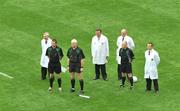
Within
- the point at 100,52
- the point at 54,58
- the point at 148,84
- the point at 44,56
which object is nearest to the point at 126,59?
the point at 148,84

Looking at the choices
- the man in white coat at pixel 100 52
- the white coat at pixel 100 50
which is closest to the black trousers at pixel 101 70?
the man in white coat at pixel 100 52

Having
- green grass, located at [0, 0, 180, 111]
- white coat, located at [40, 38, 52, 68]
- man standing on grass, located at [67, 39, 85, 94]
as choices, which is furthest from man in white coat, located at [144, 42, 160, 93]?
white coat, located at [40, 38, 52, 68]

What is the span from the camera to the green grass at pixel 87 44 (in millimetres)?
24688

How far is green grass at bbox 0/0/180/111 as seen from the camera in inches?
972

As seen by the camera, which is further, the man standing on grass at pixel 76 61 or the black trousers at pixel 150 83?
the black trousers at pixel 150 83

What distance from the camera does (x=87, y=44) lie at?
3114cm

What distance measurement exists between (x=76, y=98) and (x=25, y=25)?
984cm

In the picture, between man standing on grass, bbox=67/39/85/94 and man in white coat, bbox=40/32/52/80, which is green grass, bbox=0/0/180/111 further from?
man standing on grass, bbox=67/39/85/94

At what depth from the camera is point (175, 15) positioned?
34281 mm

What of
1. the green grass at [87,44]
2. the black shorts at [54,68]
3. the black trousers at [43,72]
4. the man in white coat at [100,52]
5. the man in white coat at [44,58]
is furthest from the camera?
the black trousers at [43,72]

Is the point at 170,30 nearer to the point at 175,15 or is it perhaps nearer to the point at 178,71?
the point at 175,15

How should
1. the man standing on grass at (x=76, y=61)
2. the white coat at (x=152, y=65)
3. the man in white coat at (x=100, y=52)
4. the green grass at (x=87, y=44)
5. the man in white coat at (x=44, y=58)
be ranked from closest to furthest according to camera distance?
the green grass at (x=87, y=44), the man standing on grass at (x=76, y=61), the white coat at (x=152, y=65), the man in white coat at (x=100, y=52), the man in white coat at (x=44, y=58)

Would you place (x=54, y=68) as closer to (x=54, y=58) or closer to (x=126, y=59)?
(x=54, y=58)

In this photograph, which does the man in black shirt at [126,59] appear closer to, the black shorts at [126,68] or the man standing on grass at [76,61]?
the black shorts at [126,68]
